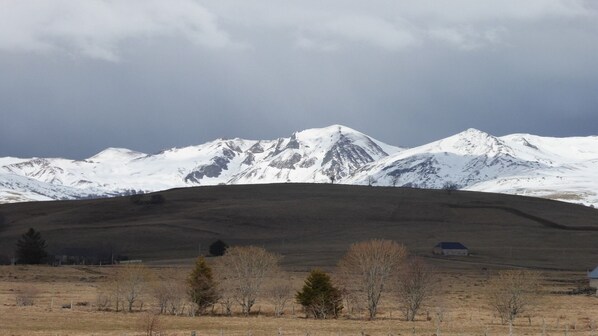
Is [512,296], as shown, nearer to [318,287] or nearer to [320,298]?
[320,298]

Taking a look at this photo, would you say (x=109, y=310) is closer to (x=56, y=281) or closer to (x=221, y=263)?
(x=221, y=263)

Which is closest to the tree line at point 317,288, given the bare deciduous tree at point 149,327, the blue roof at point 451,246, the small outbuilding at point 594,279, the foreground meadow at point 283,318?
the foreground meadow at point 283,318

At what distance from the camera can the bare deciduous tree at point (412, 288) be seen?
277ft

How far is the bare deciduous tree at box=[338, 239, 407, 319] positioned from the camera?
90.5 meters

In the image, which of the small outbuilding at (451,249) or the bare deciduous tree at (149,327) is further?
the small outbuilding at (451,249)

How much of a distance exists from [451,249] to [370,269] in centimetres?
10091

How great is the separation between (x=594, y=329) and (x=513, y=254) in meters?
120

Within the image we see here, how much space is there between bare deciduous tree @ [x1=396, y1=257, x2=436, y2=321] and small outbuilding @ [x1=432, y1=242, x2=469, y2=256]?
329 feet

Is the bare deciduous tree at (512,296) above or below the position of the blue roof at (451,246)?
below

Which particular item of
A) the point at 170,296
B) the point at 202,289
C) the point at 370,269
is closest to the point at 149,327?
the point at 170,296

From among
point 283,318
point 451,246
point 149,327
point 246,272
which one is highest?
point 451,246

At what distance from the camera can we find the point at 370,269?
91.9 metres

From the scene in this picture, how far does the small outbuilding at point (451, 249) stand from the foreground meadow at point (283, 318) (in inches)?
2412

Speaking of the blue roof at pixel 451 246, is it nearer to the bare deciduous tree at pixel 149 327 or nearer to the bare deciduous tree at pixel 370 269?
the bare deciduous tree at pixel 370 269
